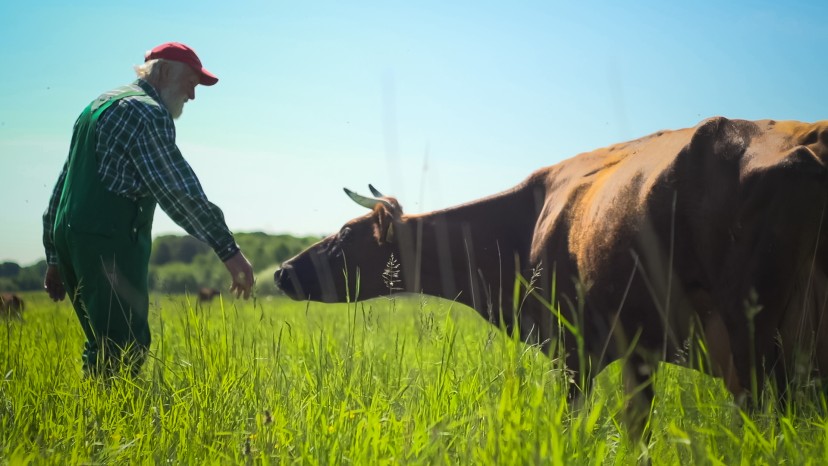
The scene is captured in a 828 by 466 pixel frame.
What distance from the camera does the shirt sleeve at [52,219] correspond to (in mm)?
4609

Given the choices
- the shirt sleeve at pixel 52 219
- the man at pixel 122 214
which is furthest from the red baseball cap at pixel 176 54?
the shirt sleeve at pixel 52 219

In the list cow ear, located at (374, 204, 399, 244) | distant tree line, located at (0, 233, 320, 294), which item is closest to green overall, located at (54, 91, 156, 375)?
cow ear, located at (374, 204, 399, 244)

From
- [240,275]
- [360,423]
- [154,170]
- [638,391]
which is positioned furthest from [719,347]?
[154,170]

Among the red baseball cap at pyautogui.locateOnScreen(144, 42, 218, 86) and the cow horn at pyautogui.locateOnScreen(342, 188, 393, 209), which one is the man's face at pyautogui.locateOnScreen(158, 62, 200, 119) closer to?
the red baseball cap at pyautogui.locateOnScreen(144, 42, 218, 86)

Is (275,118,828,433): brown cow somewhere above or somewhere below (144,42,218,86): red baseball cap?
below

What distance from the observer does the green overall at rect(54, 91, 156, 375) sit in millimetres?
4078

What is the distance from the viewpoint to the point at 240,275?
3973 millimetres

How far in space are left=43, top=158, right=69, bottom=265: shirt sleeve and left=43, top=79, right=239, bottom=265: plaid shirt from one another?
66cm

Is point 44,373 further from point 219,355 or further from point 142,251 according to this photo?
point 219,355

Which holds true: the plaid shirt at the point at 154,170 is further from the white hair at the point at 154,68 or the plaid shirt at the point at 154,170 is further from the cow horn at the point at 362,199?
Result: the cow horn at the point at 362,199

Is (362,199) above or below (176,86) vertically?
below

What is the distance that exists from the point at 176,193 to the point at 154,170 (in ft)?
0.59

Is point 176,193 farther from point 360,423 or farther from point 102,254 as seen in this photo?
point 360,423

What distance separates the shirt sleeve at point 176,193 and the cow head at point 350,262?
2234 millimetres
